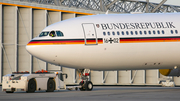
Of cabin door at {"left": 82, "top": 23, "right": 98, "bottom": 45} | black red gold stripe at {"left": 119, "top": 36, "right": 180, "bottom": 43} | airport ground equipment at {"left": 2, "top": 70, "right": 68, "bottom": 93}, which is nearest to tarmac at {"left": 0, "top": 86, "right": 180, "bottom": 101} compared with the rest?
airport ground equipment at {"left": 2, "top": 70, "right": 68, "bottom": 93}

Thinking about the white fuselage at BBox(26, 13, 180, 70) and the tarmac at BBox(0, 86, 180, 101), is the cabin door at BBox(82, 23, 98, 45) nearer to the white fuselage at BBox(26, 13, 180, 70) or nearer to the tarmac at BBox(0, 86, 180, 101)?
the white fuselage at BBox(26, 13, 180, 70)

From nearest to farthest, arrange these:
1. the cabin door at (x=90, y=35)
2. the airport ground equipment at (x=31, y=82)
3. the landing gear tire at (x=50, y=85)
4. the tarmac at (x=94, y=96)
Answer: the tarmac at (x=94, y=96) → the cabin door at (x=90, y=35) → the airport ground equipment at (x=31, y=82) → the landing gear tire at (x=50, y=85)

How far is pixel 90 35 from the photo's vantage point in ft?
78.4

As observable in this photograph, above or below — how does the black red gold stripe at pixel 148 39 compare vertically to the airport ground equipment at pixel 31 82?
above

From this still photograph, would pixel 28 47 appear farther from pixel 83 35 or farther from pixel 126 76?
pixel 126 76

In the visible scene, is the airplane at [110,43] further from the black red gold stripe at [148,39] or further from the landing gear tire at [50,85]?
the landing gear tire at [50,85]

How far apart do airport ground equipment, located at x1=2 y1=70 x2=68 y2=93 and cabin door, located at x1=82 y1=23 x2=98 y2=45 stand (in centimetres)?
408

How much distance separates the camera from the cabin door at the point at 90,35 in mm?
23797

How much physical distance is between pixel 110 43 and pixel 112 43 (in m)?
0.15

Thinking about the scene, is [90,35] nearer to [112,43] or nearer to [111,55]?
[112,43]

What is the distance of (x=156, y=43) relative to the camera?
2438cm

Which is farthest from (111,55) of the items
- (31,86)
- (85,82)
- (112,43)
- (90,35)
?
(31,86)

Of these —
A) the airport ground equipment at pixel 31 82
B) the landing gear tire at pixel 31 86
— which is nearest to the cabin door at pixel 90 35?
the airport ground equipment at pixel 31 82

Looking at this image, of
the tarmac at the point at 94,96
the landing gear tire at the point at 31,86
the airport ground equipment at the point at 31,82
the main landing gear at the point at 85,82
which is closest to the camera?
the tarmac at the point at 94,96
